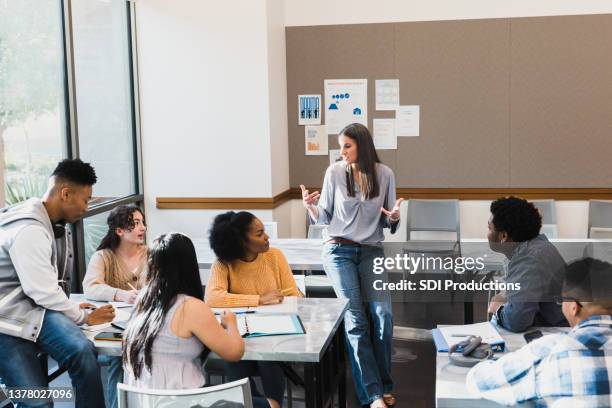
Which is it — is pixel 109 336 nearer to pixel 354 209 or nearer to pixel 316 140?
pixel 354 209

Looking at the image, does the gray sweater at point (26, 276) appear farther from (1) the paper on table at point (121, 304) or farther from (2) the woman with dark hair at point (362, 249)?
(2) the woman with dark hair at point (362, 249)

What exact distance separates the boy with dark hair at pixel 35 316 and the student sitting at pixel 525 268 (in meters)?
1.79

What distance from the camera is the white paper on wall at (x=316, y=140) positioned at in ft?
23.4

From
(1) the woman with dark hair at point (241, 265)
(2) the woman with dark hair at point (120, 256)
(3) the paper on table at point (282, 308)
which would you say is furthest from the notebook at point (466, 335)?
(2) the woman with dark hair at point (120, 256)

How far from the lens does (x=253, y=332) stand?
315 centimetres

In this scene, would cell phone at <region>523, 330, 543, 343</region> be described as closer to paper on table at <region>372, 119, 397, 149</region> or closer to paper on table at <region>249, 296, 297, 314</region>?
paper on table at <region>249, 296, 297, 314</region>

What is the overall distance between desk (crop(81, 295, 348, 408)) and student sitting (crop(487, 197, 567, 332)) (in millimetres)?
756

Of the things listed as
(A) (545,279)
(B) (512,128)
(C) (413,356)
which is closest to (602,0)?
(B) (512,128)

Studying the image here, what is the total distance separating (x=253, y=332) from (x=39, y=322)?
3.02 feet

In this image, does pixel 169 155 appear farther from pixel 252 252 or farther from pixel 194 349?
pixel 194 349

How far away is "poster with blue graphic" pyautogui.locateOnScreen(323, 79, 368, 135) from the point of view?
23.1 ft

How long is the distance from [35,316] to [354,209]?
1863 millimetres

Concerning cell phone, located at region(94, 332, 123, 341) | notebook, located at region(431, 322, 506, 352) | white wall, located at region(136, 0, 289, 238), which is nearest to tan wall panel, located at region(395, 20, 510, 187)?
white wall, located at region(136, 0, 289, 238)

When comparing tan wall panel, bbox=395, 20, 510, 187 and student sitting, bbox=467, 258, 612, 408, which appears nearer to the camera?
student sitting, bbox=467, 258, 612, 408
